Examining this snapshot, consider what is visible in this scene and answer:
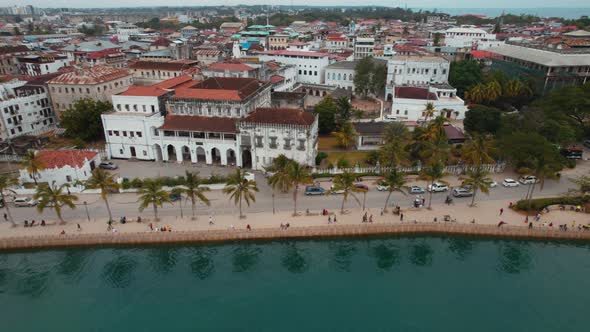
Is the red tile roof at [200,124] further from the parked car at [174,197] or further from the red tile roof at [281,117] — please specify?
the parked car at [174,197]

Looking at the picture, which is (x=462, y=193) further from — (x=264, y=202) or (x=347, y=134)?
(x=264, y=202)

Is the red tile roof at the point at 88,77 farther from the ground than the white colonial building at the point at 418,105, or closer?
farther from the ground

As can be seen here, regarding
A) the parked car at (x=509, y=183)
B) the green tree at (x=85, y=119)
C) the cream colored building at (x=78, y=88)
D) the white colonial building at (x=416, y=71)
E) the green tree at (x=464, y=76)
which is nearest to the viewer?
the parked car at (x=509, y=183)

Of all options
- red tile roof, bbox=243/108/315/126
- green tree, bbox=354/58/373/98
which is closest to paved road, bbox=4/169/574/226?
red tile roof, bbox=243/108/315/126

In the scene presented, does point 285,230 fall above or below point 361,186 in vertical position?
below

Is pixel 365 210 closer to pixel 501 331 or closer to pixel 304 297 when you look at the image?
pixel 304 297

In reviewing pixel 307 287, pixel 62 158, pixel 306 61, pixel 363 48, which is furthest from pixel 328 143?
pixel 363 48

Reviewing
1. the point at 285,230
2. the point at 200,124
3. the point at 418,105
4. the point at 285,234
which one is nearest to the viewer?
the point at 285,230

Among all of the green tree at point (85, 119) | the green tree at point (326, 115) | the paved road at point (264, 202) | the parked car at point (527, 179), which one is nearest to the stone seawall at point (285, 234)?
the paved road at point (264, 202)
